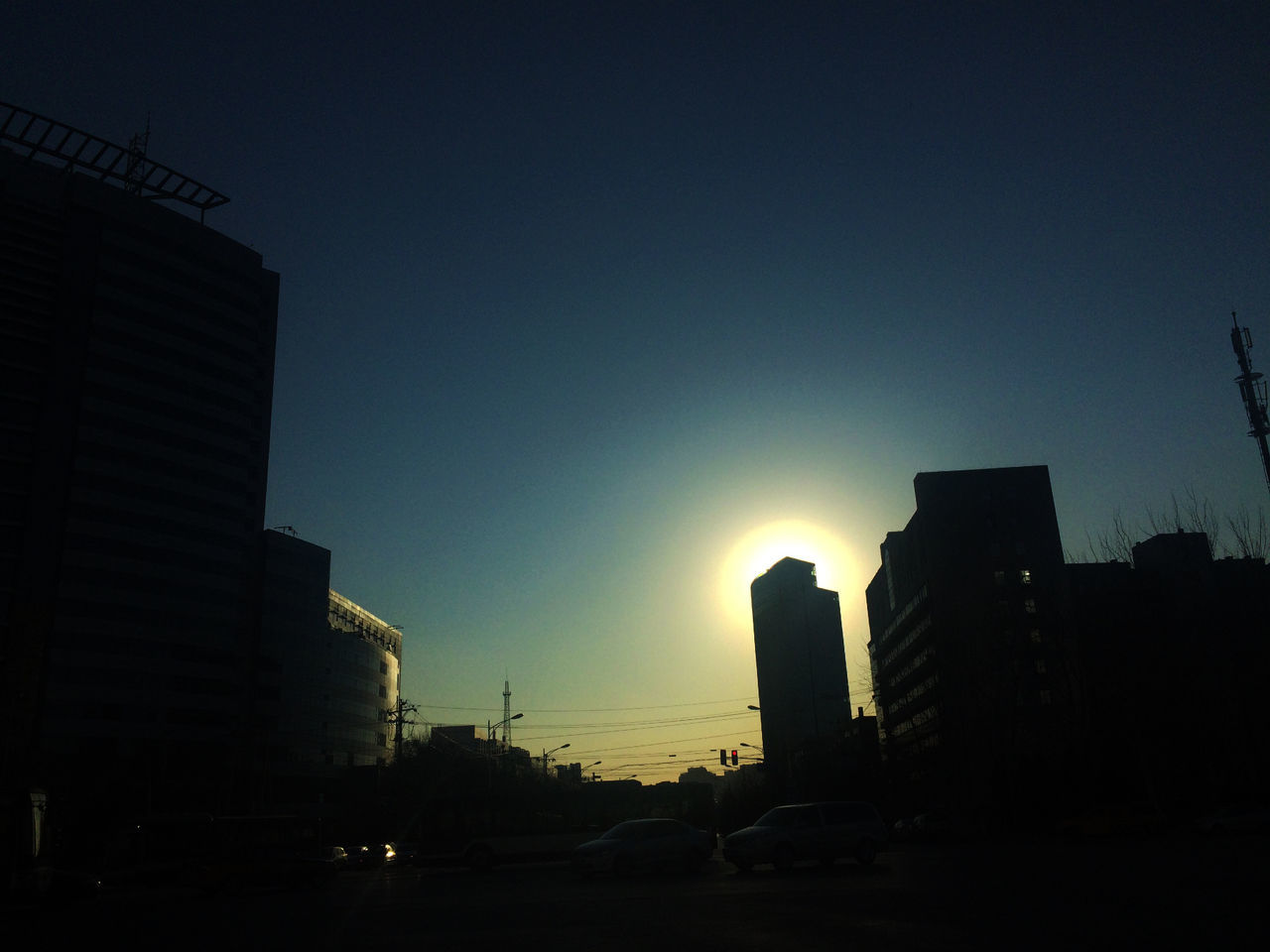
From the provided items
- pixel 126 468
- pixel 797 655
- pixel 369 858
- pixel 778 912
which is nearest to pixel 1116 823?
pixel 778 912

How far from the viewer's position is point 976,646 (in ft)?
195

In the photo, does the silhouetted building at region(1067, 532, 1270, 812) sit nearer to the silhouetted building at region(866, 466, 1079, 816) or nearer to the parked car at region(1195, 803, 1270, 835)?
the silhouetted building at region(866, 466, 1079, 816)

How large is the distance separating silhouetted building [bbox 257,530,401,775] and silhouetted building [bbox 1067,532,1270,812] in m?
83.6

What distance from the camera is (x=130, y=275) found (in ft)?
325

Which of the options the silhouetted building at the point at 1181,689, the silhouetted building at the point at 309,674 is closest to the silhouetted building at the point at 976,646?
the silhouetted building at the point at 1181,689

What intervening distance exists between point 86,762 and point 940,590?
266 ft

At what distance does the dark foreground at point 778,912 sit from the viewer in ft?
34.7

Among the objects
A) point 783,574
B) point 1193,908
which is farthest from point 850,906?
point 783,574

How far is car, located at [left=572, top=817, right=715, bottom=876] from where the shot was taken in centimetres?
2488

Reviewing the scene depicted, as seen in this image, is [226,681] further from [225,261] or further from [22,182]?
[22,182]

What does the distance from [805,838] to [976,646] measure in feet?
128

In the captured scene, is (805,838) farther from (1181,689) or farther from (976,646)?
(976,646)

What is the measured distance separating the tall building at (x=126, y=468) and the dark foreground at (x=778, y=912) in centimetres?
7022

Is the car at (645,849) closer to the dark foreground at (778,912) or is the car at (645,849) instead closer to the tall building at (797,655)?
the dark foreground at (778,912)
